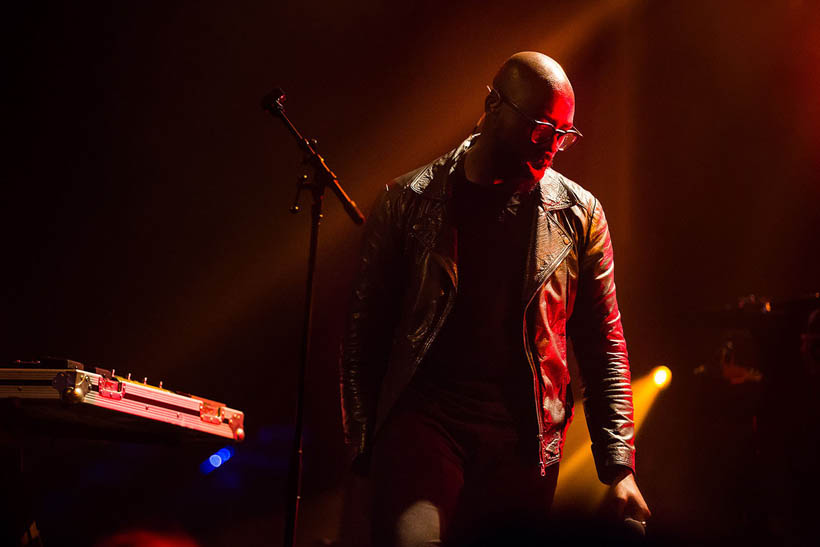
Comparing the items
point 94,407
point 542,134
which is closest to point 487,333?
point 542,134

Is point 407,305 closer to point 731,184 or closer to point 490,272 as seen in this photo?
point 490,272

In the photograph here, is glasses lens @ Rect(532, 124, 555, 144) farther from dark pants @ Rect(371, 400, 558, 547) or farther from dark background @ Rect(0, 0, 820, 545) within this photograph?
dark background @ Rect(0, 0, 820, 545)

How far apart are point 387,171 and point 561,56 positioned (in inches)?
64.5

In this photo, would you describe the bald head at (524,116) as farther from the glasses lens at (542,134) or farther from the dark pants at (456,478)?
the dark pants at (456,478)

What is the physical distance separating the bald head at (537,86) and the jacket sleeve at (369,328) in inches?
19.6

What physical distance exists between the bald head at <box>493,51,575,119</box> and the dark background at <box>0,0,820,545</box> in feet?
10.2

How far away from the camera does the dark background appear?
423 centimetres

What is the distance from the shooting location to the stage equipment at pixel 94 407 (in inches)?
98.7

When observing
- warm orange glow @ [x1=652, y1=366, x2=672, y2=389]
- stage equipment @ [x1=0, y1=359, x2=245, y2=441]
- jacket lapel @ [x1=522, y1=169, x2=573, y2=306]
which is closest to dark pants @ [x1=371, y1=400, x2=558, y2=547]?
jacket lapel @ [x1=522, y1=169, x2=573, y2=306]

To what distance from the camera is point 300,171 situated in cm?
502

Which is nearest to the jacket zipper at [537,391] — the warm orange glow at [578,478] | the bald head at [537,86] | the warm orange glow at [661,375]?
the bald head at [537,86]

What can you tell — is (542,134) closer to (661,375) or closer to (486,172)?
(486,172)

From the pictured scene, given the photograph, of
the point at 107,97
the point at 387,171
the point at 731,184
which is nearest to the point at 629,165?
the point at 731,184

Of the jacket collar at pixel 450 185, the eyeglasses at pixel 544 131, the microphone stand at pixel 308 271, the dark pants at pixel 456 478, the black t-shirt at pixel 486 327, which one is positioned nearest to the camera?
the dark pants at pixel 456 478
